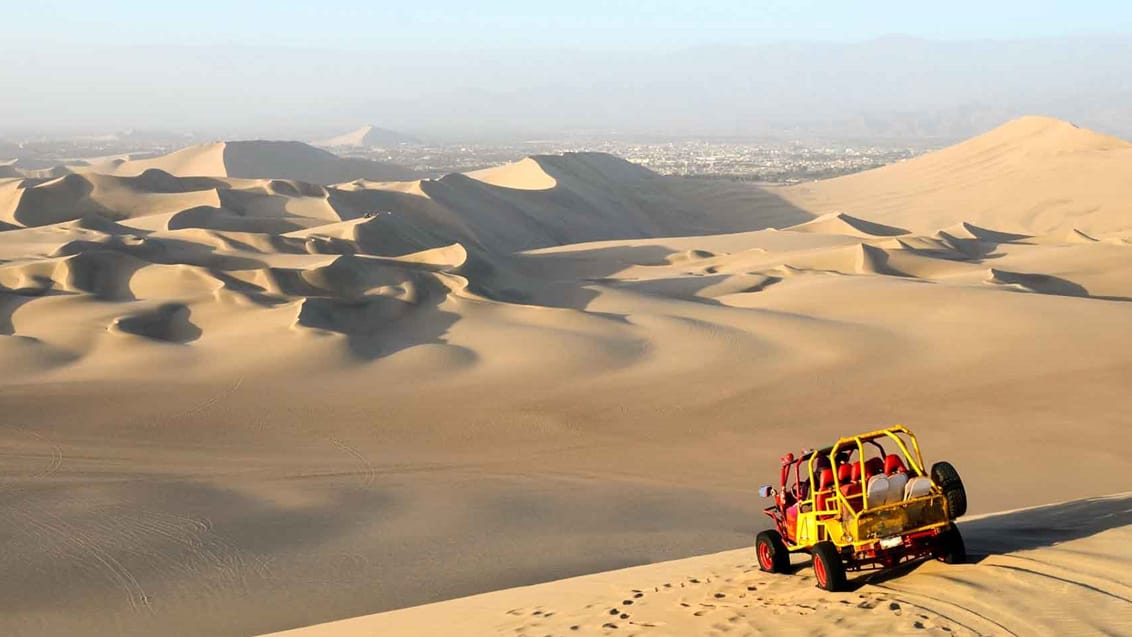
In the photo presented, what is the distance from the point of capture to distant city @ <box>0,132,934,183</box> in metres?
102

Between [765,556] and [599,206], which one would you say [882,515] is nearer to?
[765,556]

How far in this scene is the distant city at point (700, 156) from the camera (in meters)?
102

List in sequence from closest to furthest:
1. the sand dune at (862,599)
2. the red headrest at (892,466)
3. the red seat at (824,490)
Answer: the sand dune at (862,599) → the red headrest at (892,466) → the red seat at (824,490)

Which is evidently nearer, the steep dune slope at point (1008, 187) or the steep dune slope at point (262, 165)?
the steep dune slope at point (1008, 187)

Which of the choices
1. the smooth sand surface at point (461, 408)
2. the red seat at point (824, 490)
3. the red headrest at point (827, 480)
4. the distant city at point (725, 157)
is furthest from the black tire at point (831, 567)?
the distant city at point (725, 157)

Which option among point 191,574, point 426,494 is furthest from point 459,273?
point 191,574

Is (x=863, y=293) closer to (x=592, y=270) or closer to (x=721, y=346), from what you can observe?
(x=721, y=346)

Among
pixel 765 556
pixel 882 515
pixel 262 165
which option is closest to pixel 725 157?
pixel 262 165

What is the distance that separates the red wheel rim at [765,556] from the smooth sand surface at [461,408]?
0.16m

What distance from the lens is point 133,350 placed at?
18484 millimetres

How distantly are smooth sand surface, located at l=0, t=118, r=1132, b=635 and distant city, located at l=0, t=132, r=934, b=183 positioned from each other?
6419 centimetres

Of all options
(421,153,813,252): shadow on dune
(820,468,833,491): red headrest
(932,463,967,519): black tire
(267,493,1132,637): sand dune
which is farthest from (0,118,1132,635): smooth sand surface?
(421,153,813,252): shadow on dune

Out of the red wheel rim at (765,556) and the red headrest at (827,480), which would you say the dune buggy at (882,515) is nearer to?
the red headrest at (827,480)

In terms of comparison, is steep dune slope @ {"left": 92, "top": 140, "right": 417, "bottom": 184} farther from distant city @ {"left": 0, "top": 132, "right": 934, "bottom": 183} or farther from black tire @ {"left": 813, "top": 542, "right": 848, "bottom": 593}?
black tire @ {"left": 813, "top": 542, "right": 848, "bottom": 593}
